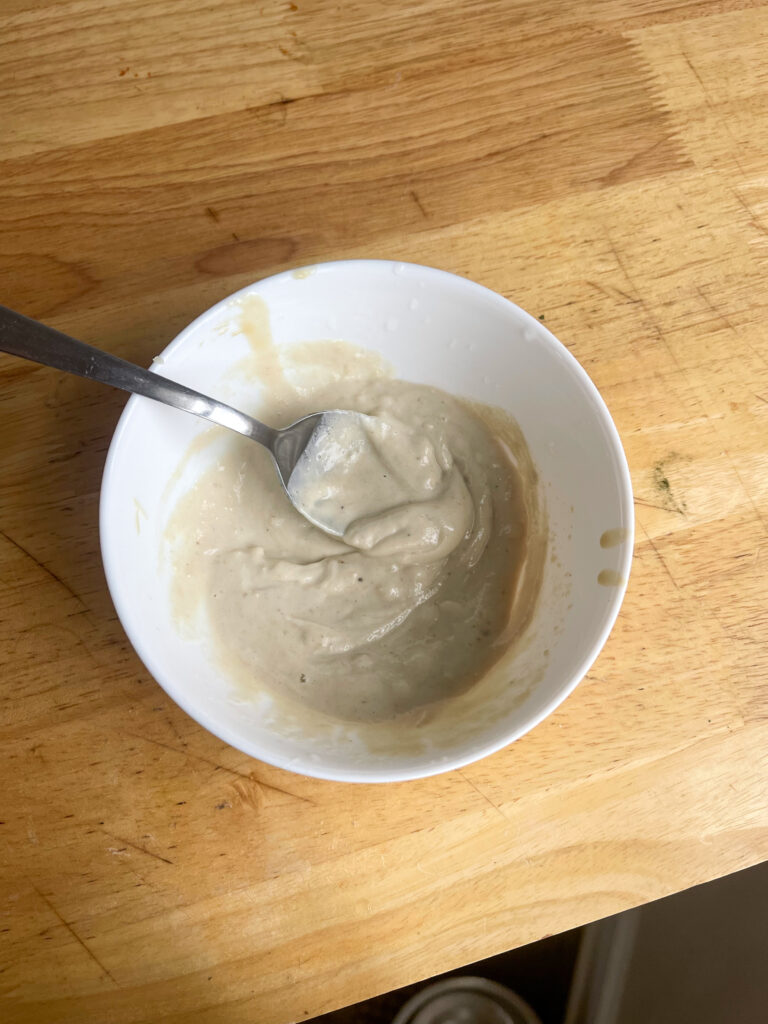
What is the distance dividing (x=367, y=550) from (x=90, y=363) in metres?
0.43

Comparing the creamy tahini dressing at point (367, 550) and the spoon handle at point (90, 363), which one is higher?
the spoon handle at point (90, 363)

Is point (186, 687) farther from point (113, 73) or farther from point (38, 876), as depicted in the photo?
point (113, 73)

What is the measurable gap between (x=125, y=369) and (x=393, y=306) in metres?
0.35

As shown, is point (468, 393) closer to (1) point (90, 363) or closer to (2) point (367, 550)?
(2) point (367, 550)

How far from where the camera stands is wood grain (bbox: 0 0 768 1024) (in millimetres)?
1024

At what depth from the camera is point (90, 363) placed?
886 mm

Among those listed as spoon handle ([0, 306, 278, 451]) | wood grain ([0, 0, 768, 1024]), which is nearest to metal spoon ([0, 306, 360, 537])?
spoon handle ([0, 306, 278, 451])

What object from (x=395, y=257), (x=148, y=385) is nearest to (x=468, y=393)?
(x=395, y=257)

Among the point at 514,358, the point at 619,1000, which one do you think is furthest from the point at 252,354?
the point at 619,1000

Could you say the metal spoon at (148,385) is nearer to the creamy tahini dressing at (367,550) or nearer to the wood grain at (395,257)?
the creamy tahini dressing at (367,550)

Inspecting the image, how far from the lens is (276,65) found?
4.08 ft

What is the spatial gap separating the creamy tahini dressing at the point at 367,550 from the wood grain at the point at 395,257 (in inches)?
5.0

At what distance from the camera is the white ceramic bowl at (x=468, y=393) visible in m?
0.89

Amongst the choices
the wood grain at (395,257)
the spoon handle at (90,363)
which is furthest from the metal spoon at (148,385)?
the wood grain at (395,257)
